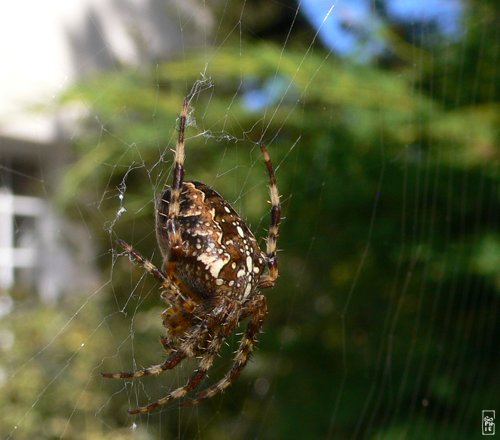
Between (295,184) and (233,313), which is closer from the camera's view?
(233,313)

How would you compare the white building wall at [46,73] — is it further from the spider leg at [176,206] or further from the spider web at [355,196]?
the spider leg at [176,206]

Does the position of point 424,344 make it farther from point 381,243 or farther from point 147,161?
point 147,161

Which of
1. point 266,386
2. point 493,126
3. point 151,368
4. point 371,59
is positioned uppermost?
point 371,59

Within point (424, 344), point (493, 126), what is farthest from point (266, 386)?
point (493, 126)

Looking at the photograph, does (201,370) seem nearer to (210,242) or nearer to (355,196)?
(210,242)

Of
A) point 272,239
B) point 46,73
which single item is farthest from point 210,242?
point 46,73

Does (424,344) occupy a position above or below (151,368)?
above

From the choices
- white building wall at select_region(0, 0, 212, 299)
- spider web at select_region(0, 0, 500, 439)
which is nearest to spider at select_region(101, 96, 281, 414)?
spider web at select_region(0, 0, 500, 439)

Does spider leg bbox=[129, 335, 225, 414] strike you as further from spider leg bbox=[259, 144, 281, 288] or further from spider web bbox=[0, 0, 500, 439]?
spider web bbox=[0, 0, 500, 439]

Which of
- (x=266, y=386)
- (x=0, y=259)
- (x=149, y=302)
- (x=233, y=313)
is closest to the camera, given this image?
(x=233, y=313)
